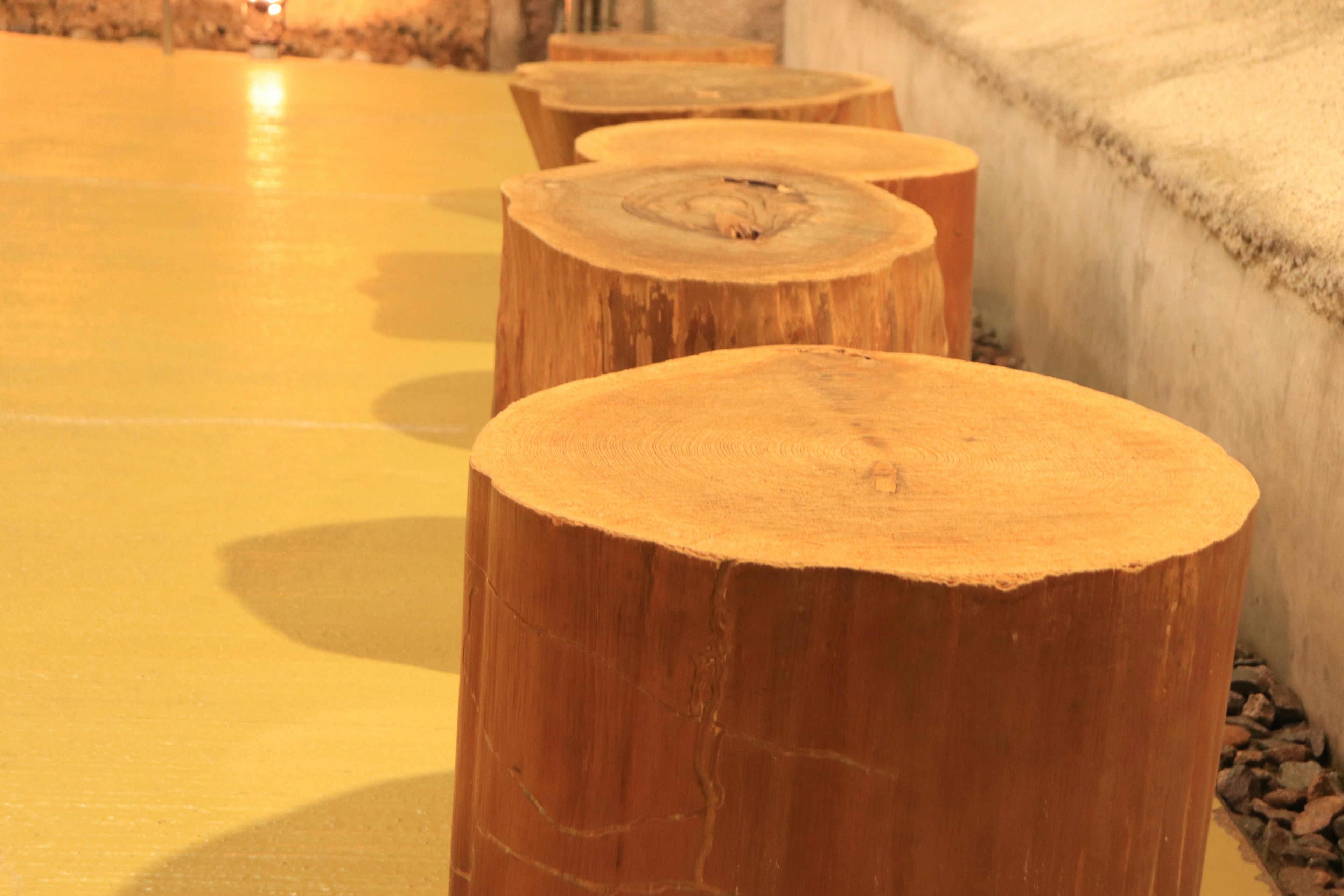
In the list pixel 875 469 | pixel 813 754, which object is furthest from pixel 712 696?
pixel 875 469

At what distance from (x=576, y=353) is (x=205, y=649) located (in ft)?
2.05

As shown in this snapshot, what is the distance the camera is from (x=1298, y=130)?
1.96m

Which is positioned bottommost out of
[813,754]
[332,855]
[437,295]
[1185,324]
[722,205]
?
[332,855]

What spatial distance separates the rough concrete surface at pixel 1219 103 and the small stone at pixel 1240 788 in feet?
1.72

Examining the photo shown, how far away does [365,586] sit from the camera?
202 centimetres

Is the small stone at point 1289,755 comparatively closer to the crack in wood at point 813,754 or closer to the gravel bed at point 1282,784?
the gravel bed at point 1282,784

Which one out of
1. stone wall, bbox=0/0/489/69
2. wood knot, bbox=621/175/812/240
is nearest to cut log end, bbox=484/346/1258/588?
wood knot, bbox=621/175/812/240

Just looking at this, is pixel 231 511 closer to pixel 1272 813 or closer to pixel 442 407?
pixel 442 407

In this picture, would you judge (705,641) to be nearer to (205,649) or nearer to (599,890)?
(599,890)

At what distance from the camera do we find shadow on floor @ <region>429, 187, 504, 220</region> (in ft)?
14.4

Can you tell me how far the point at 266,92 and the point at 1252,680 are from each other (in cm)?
519

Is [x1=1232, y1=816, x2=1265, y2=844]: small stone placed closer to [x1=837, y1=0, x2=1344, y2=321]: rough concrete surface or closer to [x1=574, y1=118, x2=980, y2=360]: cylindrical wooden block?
[x1=837, y1=0, x2=1344, y2=321]: rough concrete surface

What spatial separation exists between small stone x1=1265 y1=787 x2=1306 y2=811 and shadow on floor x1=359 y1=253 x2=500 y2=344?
2.03 metres

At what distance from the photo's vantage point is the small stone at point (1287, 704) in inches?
66.7
